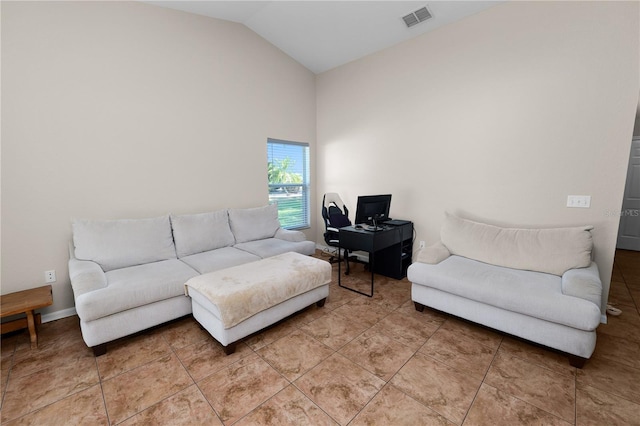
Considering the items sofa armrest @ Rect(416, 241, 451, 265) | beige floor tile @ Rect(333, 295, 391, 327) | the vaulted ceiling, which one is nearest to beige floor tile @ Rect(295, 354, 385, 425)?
beige floor tile @ Rect(333, 295, 391, 327)

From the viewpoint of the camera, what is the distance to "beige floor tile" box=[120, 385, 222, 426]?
1.48 meters

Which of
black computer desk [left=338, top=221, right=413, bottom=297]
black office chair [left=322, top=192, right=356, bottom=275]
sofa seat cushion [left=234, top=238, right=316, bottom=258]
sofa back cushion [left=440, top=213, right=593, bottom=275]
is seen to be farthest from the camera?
black office chair [left=322, top=192, right=356, bottom=275]

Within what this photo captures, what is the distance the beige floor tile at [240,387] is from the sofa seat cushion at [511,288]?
5.23ft

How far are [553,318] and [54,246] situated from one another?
14.1ft

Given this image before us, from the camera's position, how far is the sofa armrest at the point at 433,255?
105 inches

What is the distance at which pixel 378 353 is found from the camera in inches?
81.6

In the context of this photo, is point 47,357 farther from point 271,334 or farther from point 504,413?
point 504,413

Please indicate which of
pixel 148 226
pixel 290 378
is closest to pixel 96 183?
pixel 148 226

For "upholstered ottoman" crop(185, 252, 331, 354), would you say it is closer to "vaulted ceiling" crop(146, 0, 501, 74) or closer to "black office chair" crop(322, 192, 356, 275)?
"black office chair" crop(322, 192, 356, 275)

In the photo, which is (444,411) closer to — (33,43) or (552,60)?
(552,60)

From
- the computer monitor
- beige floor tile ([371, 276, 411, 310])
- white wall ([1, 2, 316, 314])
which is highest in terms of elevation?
white wall ([1, 2, 316, 314])

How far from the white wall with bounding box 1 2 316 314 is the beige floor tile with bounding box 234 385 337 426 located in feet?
7.91

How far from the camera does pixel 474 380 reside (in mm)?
1792

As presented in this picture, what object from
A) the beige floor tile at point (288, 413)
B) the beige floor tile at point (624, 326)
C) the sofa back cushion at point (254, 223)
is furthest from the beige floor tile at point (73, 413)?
the beige floor tile at point (624, 326)
